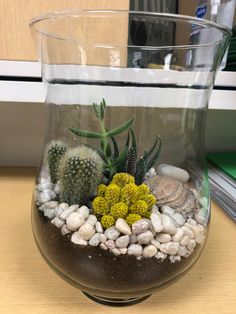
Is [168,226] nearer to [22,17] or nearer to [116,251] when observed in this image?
[116,251]

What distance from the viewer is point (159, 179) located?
34cm

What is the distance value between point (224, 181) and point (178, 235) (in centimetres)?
34

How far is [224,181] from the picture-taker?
2.02 ft

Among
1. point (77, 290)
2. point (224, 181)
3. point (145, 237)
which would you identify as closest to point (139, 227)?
point (145, 237)

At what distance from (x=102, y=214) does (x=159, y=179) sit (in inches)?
2.8

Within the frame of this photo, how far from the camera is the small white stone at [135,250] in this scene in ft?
0.96

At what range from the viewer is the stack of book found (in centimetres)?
55

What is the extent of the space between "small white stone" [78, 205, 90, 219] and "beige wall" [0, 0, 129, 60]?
1.02 feet

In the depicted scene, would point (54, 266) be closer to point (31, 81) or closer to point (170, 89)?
point (170, 89)

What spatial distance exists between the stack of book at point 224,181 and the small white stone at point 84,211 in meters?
0.31

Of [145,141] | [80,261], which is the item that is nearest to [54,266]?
[80,261]

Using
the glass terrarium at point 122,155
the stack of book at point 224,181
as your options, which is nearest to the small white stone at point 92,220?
the glass terrarium at point 122,155

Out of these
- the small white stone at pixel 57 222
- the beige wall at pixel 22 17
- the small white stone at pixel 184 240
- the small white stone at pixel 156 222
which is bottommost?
the small white stone at pixel 184 240

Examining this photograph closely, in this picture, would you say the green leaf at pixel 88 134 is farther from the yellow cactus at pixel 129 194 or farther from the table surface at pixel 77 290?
the table surface at pixel 77 290
